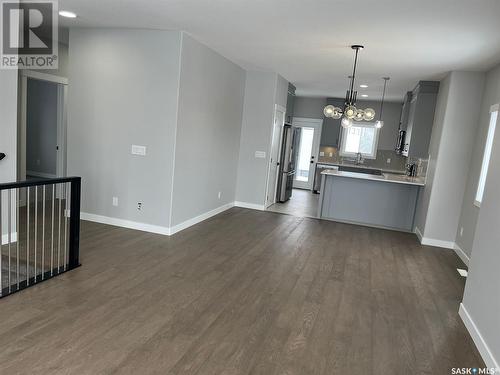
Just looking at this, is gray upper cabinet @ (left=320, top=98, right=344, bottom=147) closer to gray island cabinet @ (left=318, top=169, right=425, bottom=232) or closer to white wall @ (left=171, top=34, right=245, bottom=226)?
gray island cabinet @ (left=318, top=169, right=425, bottom=232)

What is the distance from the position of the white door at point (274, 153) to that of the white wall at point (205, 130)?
28.6 inches

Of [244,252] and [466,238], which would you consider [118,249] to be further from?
[466,238]

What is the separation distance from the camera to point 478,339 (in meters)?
2.78

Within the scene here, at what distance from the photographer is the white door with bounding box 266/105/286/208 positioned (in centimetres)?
737

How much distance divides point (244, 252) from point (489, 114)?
3760mm

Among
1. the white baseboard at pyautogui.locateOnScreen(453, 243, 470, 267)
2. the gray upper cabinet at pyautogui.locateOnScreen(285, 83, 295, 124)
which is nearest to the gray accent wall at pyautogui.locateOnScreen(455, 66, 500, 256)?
the white baseboard at pyautogui.locateOnScreen(453, 243, 470, 267)

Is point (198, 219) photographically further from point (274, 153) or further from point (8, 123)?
point (8, 123)

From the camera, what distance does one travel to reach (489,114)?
486cm

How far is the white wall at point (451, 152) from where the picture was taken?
5.35m

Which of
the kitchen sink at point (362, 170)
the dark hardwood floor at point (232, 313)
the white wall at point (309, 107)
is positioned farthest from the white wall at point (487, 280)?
the white wall at point (309, 107)

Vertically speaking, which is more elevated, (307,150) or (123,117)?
(123,117)

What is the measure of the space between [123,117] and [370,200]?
4.54 m

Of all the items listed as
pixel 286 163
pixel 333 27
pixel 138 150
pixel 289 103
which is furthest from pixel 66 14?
pixel 286 163

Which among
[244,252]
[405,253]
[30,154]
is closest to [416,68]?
[405,253]
